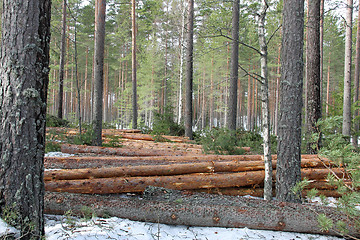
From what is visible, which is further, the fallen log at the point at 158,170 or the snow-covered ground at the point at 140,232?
the fallen log at the point at 158,170

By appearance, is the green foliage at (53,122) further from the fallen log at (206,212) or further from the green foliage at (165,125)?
the fallen log at (206,212)

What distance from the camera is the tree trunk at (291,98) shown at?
3736 mm

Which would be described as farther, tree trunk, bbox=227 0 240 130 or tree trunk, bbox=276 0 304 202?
tree trunk, bbox=227 0 240 130

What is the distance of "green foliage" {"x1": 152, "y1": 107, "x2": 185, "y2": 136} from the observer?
11035 mm

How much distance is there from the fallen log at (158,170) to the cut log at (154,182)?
0.57ft

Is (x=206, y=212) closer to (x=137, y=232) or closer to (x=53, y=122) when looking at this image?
(x=137, y=232)

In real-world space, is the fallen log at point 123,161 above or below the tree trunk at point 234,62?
below

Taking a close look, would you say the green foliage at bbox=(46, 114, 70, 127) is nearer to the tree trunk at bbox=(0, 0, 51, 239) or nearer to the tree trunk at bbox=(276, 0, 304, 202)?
the tree trunk at bbox=(0, 0, 51, 239)

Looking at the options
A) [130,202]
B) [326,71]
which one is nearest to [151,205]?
[130,202]

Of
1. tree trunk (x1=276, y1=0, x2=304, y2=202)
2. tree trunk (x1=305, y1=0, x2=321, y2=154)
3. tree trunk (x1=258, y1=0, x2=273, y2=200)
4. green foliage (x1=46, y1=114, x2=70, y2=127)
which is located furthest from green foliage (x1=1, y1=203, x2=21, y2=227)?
green foliage (x1=46, y1=114, x2=70, y2=127)

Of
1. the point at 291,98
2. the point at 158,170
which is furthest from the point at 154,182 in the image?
the point at 291,98

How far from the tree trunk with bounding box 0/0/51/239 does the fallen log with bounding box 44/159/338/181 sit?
6.32 feet

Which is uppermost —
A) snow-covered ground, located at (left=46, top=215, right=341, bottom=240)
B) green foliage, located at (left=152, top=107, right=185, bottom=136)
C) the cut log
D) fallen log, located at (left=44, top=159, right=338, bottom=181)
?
green foliage, located at (left=152, top=107, right=185, bottom=136)

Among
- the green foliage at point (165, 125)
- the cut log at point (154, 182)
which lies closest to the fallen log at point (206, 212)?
the cut log at point (154, 182)
